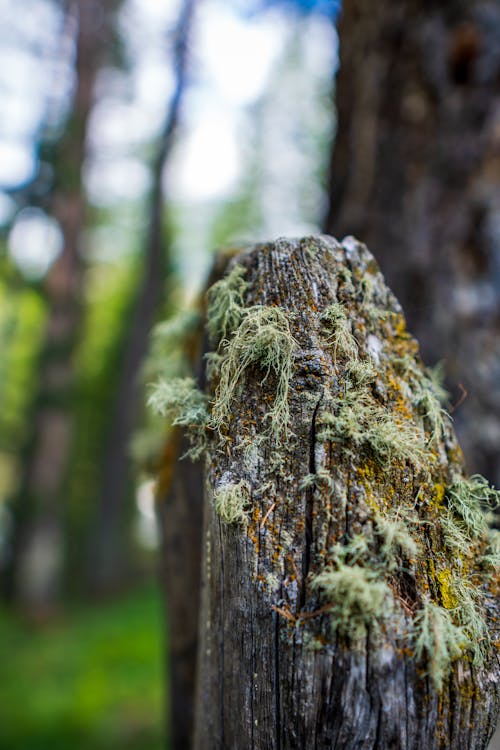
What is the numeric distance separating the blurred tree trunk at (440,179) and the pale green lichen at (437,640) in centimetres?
133

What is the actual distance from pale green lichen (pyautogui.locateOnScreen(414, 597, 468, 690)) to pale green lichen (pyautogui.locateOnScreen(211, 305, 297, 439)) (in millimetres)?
485

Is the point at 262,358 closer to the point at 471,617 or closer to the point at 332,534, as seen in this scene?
the point at 332,534

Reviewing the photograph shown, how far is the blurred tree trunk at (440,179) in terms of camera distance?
89.0 inches

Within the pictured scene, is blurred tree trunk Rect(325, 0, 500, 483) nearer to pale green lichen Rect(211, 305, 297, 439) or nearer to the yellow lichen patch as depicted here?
the yellow lichen patch

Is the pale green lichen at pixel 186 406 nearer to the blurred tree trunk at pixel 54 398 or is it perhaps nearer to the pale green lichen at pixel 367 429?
the pale green lichen at pixel 367 429

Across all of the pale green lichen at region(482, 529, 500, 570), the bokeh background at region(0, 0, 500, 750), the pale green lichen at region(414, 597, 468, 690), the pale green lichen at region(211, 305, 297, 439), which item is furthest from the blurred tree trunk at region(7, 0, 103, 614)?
the pale green lichen at region(414, 597, 468, 690)

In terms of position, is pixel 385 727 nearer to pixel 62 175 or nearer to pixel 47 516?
pixel 62 175

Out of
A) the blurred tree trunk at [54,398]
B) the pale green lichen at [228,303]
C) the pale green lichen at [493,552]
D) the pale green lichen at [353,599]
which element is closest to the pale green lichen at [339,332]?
the pale green lichen at [228,303]

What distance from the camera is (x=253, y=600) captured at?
1060mm

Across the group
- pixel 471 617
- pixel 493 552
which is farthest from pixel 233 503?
pixel 493 552

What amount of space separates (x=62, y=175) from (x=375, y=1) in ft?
18.1

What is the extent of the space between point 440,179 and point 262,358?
6.00ft

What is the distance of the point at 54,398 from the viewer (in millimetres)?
8133

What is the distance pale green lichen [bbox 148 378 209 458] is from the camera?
4.14 ft
